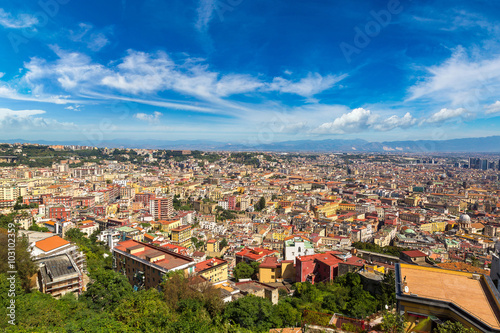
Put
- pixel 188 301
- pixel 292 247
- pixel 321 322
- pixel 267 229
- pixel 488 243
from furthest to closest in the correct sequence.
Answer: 1. pixel 267 229
2. pixel 488 243
3. pixel 292 247
4. pixel 188 301
5. pixel 321 322

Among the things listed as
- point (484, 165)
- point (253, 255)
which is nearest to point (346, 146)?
point (484, 165)

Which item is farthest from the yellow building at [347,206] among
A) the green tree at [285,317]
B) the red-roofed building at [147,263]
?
the green tree at [285,317]

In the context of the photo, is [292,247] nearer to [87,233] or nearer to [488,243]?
[87,233]

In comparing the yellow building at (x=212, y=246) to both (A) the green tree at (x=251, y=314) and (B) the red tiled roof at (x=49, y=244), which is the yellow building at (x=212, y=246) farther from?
(A) the green tree at (x=251, y=314)

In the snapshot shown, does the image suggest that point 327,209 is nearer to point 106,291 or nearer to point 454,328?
point 106,291

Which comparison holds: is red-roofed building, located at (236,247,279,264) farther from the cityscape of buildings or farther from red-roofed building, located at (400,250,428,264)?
red-roofed building, located at (400,250,428,264)

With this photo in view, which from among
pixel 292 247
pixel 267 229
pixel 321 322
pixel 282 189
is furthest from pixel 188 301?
pixel 282 189
